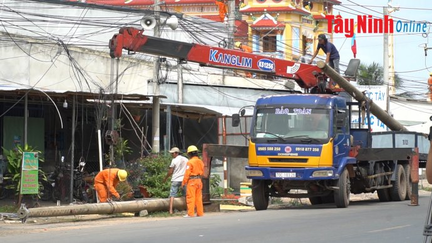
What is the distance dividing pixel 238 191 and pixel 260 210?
8.35 m

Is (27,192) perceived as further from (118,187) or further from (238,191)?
(238,191)

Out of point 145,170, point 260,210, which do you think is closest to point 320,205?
point 260,210

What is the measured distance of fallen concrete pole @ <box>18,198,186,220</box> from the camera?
16.7 meters

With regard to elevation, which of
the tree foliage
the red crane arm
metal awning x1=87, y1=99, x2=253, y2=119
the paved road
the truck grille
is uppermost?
the tree foliage

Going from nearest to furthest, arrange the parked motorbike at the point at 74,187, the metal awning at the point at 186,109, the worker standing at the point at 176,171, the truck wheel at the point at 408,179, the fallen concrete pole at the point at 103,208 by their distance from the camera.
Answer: the fallen concrete pole at the point at 103,208, the worker standing at the point at 176,171, the parked motorbike at the point at 74,187, the truck wheel at the point at 408,179, the metal awning at the point at 186,109

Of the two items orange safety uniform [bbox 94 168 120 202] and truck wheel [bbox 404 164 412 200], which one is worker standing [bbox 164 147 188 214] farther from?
truck wheel [bbox 404 164 412 200]

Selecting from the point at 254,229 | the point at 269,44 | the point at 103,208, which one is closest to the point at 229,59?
the point at 103,208

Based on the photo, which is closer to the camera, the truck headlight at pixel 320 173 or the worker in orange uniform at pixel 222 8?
the truck headlight at pixel 320 173

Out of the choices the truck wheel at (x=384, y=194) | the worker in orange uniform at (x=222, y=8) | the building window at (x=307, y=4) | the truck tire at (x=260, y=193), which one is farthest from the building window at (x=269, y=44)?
the truck tire at (x=260, y=193)

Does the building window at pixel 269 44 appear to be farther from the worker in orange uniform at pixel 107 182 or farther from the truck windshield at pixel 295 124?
the worker in orange uniform at pixel 107 182

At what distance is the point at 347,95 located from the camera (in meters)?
22.8

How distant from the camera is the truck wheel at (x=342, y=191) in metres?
19.5

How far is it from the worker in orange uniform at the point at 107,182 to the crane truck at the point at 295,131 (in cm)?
242

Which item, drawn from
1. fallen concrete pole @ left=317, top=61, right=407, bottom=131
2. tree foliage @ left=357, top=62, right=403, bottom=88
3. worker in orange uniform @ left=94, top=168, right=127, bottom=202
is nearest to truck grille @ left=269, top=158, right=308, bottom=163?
fallen concrete pole @ left=317, top=61, right=407, bottom=131
